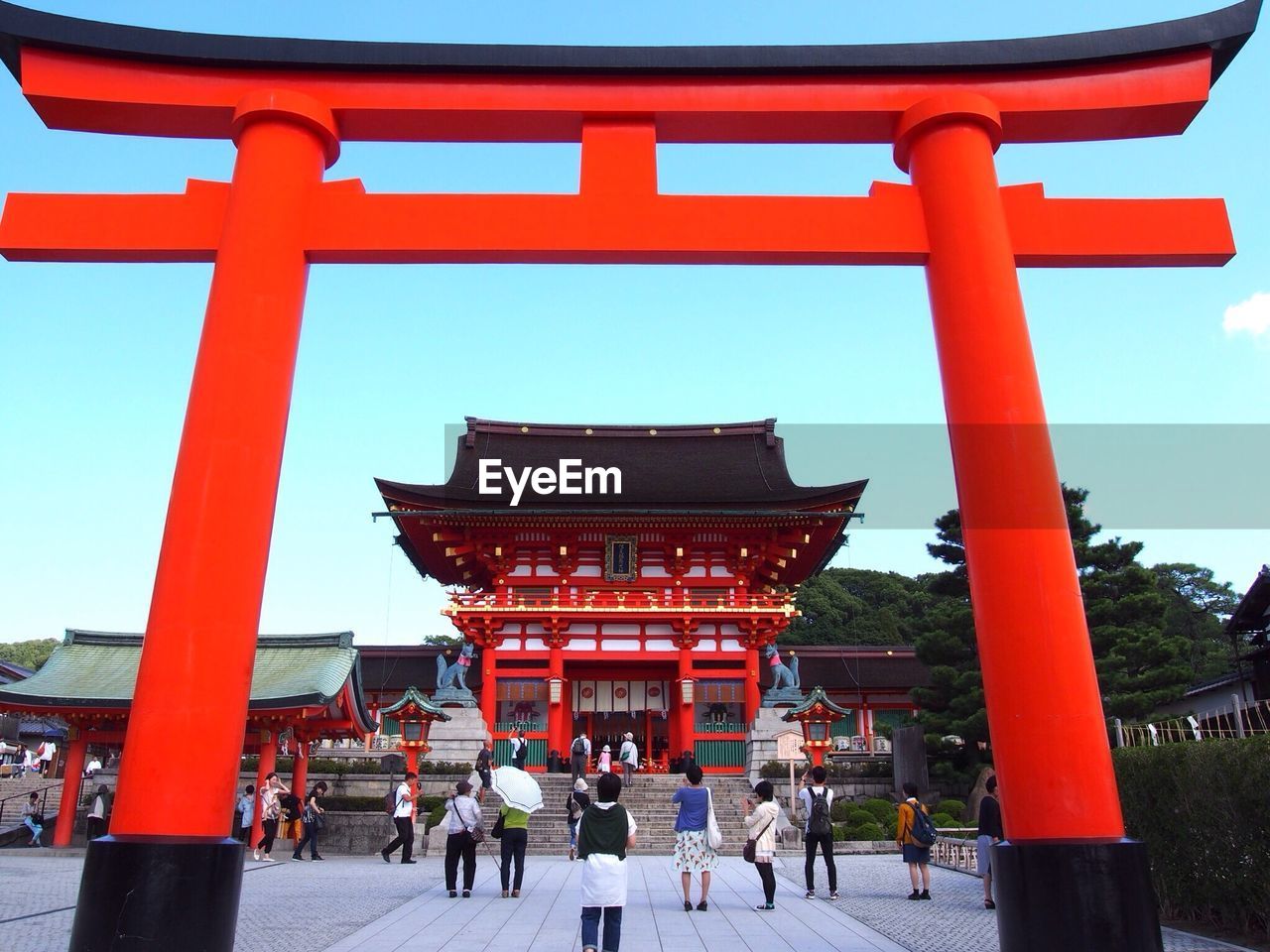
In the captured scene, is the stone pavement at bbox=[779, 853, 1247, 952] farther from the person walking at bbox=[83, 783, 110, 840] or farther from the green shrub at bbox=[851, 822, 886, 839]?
the person walking at bbox=[83, 783, 110, 840]

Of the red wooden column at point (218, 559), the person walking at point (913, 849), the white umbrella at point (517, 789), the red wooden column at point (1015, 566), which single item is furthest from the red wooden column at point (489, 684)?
the red wooden column at point (1015, 566)

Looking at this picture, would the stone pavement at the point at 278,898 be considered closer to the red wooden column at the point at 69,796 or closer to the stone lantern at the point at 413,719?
the red wooden column at the point at 69,796

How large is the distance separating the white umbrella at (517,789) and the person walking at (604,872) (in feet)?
13.1

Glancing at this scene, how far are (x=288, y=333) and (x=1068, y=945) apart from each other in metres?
6.05

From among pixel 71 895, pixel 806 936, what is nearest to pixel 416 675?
pixel 71 895

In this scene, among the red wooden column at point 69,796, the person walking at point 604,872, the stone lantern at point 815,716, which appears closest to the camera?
the person walking at point 604,872

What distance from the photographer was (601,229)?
6820 millimetres

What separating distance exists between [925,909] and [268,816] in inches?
458

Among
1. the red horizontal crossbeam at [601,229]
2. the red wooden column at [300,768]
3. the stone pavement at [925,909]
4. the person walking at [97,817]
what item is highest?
the red horizontal crossbeam at [601,229]

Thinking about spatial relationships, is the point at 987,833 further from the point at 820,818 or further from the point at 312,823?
the point at 312,823

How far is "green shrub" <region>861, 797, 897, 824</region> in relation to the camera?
1986 cm

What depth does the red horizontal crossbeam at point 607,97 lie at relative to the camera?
7008mm

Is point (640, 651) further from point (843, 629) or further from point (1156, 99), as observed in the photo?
point (843, 629)

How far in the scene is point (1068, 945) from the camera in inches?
204
